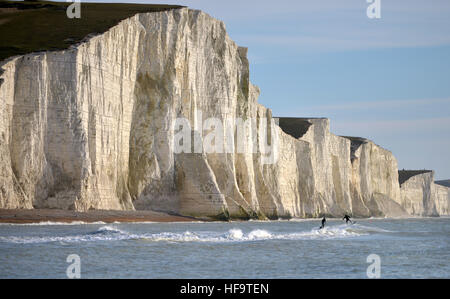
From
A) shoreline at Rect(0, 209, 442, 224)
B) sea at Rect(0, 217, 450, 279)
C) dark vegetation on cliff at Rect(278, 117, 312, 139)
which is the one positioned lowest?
sea at Rect(0, 217, 450, 279)

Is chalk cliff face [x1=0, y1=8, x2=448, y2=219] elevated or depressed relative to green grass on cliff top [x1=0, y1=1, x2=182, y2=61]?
depressed

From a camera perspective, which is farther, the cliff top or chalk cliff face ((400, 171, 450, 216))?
the cliff top

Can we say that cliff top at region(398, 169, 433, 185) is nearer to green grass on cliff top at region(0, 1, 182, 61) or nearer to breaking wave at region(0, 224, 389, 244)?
green grass on cliff top at region(0, 1, 182, 61)

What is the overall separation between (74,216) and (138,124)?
43.9 feet

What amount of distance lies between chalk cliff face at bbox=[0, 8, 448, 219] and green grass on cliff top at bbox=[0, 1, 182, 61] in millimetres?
1156

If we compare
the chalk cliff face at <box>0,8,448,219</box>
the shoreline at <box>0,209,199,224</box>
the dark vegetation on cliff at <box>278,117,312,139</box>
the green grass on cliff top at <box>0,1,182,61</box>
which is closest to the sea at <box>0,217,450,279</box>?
the shoreline at <box>0,209,199,224</box>

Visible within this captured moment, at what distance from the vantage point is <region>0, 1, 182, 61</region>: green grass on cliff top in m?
52.2

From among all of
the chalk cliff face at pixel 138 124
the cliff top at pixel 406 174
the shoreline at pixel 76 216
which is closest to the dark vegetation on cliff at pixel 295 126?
the chalk cliff face at pixel 138 124

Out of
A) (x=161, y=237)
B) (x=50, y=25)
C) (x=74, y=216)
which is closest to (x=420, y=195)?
(x=50, y=25)

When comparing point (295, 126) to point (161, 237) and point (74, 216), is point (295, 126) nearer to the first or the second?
point (74, 216)

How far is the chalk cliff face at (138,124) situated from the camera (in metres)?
49.0

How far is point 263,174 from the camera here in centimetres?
7912
